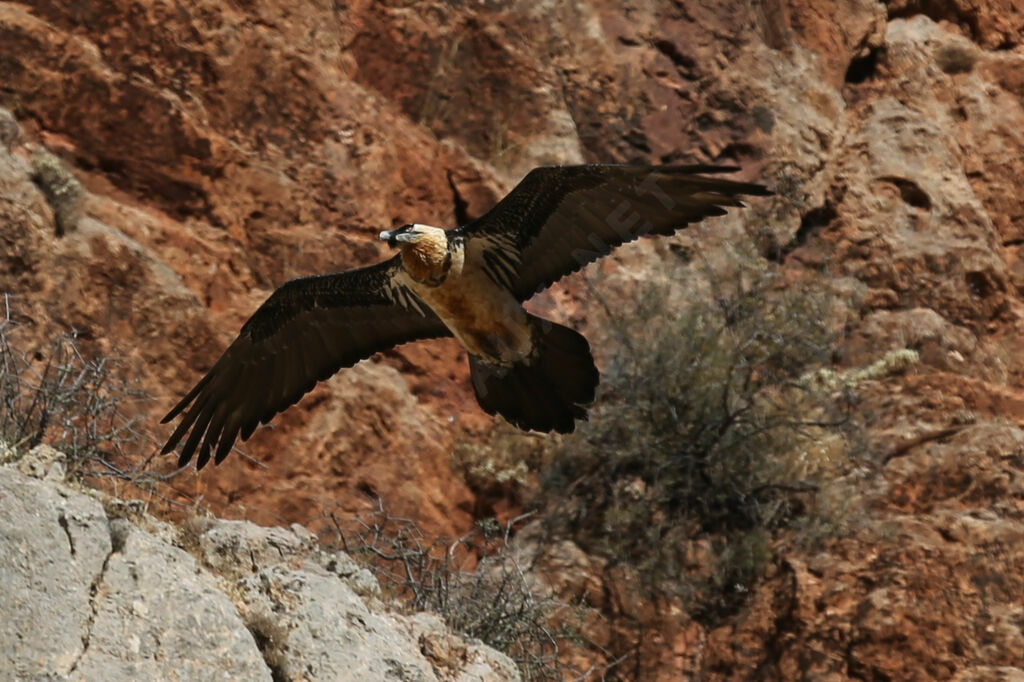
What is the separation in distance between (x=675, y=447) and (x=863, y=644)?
5.49 feet

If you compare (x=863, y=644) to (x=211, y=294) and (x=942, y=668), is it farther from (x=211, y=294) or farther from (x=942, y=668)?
(x=211, y=294)

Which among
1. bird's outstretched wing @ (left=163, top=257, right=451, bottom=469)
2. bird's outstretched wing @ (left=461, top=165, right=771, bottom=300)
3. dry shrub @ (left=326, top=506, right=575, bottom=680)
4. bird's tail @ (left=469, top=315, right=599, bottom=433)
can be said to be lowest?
dry shrub @ (left=326, top=506, right=575, bottom=680)

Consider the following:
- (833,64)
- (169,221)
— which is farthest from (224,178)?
(833,64)

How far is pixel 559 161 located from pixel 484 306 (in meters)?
3.49

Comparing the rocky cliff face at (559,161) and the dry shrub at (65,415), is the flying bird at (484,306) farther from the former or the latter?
the rocky cliff face at (559,161)

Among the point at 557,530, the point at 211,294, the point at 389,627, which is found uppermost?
the point at 389,627

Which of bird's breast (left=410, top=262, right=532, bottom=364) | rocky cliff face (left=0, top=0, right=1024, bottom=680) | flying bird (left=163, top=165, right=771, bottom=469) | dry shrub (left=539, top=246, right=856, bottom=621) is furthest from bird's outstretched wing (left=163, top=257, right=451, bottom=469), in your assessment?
dry shrub (left=539, top=246, right=856, bottom=621)

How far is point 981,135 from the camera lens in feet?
38.2

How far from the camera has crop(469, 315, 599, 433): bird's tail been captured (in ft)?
23.8

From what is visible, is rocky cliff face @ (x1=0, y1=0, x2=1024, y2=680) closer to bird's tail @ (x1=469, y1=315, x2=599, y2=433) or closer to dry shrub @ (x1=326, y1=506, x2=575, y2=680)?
dry shrub @ (x1=326, y1=506, x2=575, y2=680)

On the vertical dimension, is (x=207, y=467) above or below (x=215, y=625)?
below

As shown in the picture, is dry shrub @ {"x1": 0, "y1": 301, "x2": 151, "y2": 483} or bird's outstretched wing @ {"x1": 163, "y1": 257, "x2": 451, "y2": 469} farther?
bird's outstretched wing @ {"x1": 163, "y1": 257, "x2": 451, "y2": 469}

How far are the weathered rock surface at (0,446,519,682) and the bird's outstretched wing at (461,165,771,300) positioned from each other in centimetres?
162

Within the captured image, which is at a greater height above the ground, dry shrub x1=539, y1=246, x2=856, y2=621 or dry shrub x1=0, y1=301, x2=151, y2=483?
dry shrub x1=0, y1=301, x2=151, y2=483
